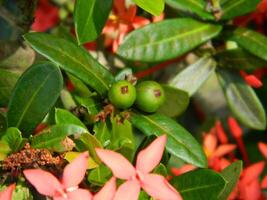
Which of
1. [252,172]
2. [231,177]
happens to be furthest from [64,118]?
[252,172]

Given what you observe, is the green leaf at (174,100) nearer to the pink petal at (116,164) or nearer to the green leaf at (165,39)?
the green leaf at (165,39)

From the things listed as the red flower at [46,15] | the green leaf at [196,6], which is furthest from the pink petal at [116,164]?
the red flower at [46,15]

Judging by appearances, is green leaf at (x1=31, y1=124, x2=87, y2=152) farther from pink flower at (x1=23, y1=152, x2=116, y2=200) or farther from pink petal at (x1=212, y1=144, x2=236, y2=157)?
pink petal at (x1=212, y1=144, x2=236, y2=157)

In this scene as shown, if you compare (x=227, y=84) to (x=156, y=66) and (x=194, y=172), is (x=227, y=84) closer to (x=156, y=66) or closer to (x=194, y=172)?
(x=156, y=66)

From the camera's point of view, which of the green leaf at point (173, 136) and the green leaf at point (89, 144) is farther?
the green leaf at point (173, 136)

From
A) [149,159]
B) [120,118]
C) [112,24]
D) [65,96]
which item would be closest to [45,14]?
[112,24]

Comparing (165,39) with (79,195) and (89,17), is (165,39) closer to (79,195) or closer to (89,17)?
(89,17)
